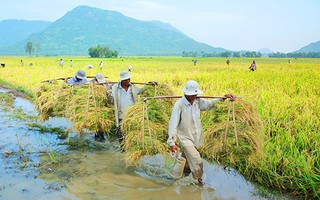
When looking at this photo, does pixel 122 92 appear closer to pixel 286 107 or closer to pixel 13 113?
pixel 286 107

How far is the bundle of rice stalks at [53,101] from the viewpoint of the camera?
6.25 meters

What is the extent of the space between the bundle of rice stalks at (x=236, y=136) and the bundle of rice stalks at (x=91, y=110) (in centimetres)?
202

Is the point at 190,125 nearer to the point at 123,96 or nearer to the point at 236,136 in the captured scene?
the point at 236,136

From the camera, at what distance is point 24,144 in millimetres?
6309

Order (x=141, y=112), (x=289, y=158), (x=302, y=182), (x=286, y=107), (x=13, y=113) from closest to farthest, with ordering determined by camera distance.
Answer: (x=302, y=182) < (x=289, y=158) < (x=141, y=112) < (x=286, y=107) < (x=13, y=113)

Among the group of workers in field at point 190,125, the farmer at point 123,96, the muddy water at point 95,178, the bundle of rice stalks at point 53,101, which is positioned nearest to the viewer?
the group of workers in field at point 190,125

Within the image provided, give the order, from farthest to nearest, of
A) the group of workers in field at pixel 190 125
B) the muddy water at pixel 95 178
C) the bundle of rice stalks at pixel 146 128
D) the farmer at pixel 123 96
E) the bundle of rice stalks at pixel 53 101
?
the bundle of rice stalks at pixel 53 101, the farmer at pixel 123 96, the bundle of rice stalks at pixel 146 128, the muddy water at pixel 95 178, the group of workers in field at pixel 190 125

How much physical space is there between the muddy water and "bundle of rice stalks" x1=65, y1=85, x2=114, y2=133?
1.99ft

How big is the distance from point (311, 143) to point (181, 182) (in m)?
2.16

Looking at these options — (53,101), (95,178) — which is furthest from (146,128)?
(53,101)

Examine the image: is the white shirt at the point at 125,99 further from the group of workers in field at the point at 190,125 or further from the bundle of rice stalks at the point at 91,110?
the group of workers in field at the point at 190,125

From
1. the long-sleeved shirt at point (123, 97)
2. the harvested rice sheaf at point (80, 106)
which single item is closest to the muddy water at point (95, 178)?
the harvested rice sheaf at point (80, 106)

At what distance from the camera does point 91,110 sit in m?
5.73

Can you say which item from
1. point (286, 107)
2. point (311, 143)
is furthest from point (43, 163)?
point (286, 107)
